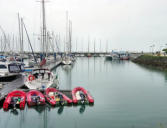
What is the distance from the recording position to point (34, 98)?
14078 mm

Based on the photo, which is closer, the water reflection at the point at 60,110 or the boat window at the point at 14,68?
the water reflection at the point at 60,110

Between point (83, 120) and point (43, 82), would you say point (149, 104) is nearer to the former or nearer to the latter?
point (83, 120)

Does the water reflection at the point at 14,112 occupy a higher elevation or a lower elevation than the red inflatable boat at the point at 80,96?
lower

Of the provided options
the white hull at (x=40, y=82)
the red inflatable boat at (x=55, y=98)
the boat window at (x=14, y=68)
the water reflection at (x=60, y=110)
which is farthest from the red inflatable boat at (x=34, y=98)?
the boat window at (x=14, y=68)

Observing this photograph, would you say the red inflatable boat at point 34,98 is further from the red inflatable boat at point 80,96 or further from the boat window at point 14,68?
the boat window at point 14,68

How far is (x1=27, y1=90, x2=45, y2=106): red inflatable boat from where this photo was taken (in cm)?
1358

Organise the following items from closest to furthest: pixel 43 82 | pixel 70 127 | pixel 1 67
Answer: pixel 70 127, pixel 43 82, pixel 1 67

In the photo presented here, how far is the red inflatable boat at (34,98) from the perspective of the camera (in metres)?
13.6

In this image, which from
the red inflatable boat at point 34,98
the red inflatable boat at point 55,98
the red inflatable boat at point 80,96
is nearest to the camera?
the red inflatable boat at point 34,98

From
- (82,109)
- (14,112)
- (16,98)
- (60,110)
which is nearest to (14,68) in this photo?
(16,98)

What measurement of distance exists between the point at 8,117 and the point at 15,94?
9.38ft

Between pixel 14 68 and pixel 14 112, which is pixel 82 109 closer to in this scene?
pixel 14 112

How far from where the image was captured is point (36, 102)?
13.7 meters

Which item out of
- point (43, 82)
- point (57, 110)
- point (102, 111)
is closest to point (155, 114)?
point (102, 111)
